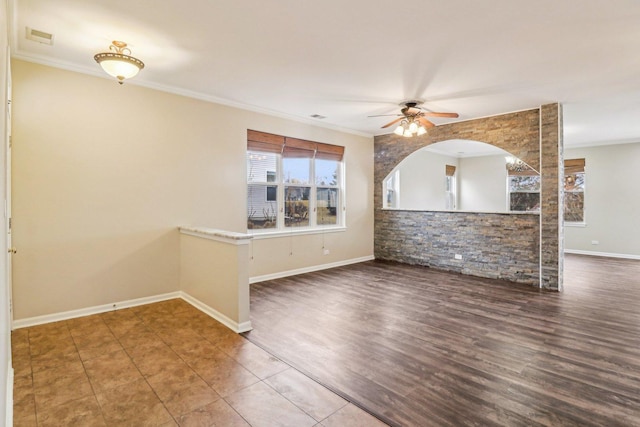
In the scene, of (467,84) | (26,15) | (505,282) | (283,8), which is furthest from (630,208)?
(26,15)

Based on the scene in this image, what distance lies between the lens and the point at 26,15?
2.72 meters

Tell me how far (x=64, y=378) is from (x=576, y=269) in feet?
26.6

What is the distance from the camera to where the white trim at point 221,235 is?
3.31 meters

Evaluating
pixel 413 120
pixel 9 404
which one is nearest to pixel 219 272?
pixel 9 404

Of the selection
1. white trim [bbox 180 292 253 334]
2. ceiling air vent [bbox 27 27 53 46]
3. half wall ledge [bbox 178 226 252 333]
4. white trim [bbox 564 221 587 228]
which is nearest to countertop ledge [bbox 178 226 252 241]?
half wall ledge [bbox 178 226 252 333]

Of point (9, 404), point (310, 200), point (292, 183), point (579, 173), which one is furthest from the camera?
point (579, 173)

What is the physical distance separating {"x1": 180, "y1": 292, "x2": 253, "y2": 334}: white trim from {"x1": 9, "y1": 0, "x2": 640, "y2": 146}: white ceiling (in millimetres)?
2757

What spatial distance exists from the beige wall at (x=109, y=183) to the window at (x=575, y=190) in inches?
325

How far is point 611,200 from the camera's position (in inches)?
311

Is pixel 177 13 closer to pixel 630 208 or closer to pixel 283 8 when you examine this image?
pixel 283 8

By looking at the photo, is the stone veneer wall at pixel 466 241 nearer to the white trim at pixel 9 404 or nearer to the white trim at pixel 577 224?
the white trim at pixel 577 224

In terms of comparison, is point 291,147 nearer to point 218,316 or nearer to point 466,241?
point 218,316

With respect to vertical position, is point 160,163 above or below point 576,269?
above

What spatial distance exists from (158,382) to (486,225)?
544 centimetres
